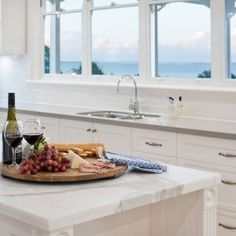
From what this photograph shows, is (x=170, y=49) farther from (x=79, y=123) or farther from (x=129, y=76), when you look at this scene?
(x=79, y=123)

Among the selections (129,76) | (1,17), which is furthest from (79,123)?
(1,17)

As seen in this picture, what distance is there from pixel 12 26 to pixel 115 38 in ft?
4.53

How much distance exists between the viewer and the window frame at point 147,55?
422 cm

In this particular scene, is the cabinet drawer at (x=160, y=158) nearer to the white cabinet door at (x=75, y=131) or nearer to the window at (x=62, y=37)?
the white cabinet door at (x=75, y=131)

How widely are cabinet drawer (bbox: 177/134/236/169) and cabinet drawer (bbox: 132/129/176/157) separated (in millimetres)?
76

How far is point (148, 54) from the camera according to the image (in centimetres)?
482

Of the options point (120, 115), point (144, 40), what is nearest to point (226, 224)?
point (120, 115)

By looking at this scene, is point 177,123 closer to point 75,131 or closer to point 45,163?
point 75,131

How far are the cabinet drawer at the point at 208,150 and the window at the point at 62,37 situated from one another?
7.76 feet

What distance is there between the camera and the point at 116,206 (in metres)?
1.64

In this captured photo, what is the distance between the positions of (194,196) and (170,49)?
2.90m

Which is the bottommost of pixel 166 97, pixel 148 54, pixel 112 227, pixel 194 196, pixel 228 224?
pixel 228 224

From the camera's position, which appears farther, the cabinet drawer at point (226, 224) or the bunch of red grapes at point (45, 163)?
the cabinet drawer at point (226, 224)

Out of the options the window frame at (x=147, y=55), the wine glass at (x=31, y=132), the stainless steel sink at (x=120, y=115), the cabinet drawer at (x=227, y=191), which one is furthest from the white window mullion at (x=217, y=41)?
the wine glass at (x=31, y=132)
